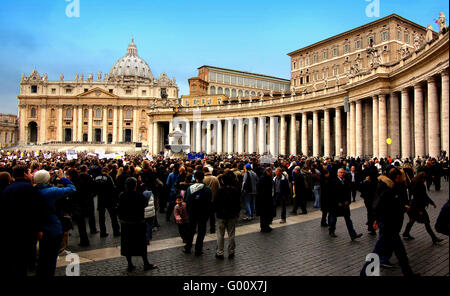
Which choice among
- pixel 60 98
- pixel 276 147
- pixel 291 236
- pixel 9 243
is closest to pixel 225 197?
pixel 291 236

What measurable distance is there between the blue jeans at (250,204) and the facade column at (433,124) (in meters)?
18.8

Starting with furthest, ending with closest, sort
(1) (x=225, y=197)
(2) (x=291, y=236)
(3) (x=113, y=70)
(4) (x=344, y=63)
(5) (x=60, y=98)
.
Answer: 1. (3) (x=113, y=70)
2. (5) (x=60, y=98)
3. (4) (x=344, y=63)
4. (2) (x=291, y=236)
5. (1) (x=225, y=197)

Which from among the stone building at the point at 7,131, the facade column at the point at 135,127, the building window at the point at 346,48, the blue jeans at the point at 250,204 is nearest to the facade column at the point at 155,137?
the building window at the point at 346,48

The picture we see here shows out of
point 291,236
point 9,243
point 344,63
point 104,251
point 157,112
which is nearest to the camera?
point 9,243

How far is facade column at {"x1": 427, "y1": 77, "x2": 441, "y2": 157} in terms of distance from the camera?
80.1ft

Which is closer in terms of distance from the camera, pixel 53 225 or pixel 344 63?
pixel 53 225

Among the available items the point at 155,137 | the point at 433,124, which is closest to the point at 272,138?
the point at 155,137

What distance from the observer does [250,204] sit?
13211 millimetres

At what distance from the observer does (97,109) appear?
122 m

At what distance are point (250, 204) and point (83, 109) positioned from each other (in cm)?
12221

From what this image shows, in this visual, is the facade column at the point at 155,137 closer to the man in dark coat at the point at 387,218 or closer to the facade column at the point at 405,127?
the facade column at the point at 405,127

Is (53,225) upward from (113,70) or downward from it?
downward

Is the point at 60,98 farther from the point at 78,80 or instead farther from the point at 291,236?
the point at 291,236

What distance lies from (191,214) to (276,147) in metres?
47.0
